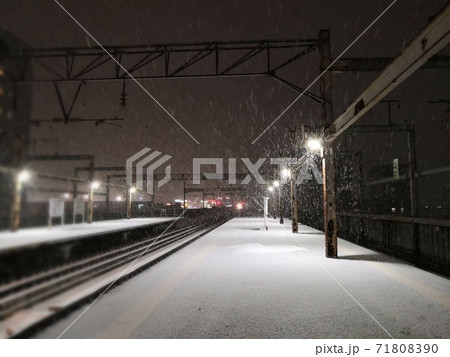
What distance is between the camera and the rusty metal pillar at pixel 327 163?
9227 millimetres

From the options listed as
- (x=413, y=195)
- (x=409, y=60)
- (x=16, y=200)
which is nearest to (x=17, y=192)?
(x=16, y=200)

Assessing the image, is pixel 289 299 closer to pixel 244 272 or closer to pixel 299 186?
pixel 244 272

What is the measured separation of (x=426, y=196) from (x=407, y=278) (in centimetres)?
3004

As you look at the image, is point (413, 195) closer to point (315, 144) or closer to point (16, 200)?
point (315, 144)

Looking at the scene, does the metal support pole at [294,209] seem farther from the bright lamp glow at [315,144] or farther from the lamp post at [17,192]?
the lamp post at [17,192]

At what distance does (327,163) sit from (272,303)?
5679mm

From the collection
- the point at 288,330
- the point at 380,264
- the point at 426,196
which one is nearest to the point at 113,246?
the point at 380,264

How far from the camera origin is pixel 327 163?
9570mm

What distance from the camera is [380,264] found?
7.93 metres

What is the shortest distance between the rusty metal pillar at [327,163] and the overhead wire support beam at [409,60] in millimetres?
1767

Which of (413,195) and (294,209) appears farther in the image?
(294,209)

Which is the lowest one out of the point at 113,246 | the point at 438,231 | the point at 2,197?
the point at 113,246

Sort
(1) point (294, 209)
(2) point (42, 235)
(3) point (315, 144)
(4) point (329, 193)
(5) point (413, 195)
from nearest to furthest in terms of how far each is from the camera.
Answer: (4) point (329, 193)
(3) point (315, 144)
(5) point (413, 195)
(2) point (42, 235)
(1) point (294, 209)

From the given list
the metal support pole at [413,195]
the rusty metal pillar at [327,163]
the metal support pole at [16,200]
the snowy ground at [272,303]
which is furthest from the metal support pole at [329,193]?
the metal support pole at [16,200]
